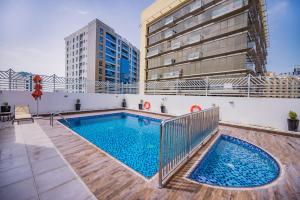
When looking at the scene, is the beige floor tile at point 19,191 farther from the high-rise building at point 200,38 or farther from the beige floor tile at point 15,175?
the high-rise building at point 200,38

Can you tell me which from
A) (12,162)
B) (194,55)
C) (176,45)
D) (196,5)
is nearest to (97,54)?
(176,45)

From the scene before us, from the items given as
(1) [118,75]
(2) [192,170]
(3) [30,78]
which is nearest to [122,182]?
(2) [192,170]

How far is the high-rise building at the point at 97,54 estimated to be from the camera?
38781 mm

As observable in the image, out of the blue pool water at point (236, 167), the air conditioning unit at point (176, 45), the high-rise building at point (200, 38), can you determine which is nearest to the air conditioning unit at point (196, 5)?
the high-rise building at point (200, 38)

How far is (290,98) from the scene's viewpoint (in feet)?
21.3

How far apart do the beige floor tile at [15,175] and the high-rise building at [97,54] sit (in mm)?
39300

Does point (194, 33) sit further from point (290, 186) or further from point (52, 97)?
point (290, 186)

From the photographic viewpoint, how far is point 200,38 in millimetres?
17250

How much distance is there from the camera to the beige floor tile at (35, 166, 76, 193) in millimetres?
2332

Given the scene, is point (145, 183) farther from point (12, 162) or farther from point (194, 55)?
point (194, 55)

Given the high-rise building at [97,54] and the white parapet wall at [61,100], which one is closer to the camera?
the white parapet wall at [61,100]

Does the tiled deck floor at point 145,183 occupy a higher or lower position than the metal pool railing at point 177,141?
lower

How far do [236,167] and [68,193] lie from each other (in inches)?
166

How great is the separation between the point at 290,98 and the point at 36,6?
565 inches
